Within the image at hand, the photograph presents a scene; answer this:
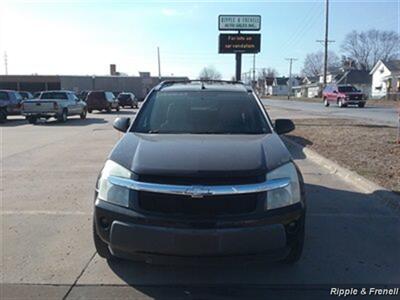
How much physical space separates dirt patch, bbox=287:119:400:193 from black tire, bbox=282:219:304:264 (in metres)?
3.35

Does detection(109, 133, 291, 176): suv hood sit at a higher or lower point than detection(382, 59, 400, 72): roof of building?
lower

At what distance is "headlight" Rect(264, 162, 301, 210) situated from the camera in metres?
3.75

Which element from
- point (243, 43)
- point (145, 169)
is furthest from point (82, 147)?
point (145, 169)

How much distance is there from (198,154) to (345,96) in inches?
1577

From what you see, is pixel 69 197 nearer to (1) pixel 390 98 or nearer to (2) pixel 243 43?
(2) pixel 243 43

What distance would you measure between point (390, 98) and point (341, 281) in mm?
61146

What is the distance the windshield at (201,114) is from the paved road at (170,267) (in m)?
1.45

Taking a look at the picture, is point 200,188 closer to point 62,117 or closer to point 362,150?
point 362,150

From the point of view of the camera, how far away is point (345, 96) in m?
41.6

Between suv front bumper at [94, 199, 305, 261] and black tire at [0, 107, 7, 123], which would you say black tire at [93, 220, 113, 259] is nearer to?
suv front bumper at [94, 199, 305, 261]

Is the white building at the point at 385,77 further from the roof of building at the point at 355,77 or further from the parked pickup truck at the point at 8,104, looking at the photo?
the parked pickup truck at the point at 8,104

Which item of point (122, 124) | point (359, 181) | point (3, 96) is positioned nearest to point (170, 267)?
point (122, 124)

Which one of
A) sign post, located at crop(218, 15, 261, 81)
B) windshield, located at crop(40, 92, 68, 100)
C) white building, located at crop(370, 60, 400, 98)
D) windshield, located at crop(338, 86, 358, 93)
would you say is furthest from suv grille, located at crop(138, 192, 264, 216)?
white building, located at crop(370, 60, 400, 98)

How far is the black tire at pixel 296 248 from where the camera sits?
3986 mm
